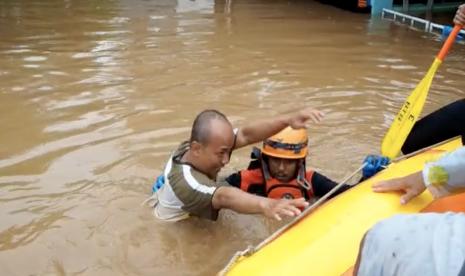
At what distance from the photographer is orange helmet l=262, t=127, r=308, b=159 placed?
291 cm

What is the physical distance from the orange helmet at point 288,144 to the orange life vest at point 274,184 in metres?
0.11

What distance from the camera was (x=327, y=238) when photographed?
2.12m

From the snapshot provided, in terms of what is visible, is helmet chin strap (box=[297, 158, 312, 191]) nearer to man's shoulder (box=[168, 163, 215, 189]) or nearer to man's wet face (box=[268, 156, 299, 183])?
man's wet face (box=[268, 156, 299, 183])

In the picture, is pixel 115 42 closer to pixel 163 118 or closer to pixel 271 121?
pixel 163 118

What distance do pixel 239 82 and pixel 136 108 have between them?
1.08 m

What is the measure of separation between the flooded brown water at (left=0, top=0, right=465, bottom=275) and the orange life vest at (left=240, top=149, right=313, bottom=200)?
16cm

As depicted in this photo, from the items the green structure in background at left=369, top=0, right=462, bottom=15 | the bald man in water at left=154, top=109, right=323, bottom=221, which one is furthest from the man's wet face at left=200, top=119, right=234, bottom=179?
the green structure in background at left=369, top=0, right=462, bottom=15

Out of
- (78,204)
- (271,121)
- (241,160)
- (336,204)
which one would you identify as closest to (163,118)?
(241,160)

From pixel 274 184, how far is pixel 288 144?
8.2 inches

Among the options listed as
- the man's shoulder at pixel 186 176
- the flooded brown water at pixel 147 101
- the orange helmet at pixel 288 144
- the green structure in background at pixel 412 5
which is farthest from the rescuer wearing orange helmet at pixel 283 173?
the green structure in background at pixel 412 5

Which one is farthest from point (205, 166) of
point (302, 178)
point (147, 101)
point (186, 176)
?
point (147, 101)

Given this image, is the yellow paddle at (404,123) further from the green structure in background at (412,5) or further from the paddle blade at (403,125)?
the green structure in background at (412,5)

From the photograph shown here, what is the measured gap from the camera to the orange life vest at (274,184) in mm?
2979

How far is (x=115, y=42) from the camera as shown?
6879mm
